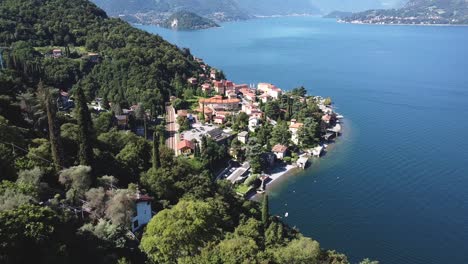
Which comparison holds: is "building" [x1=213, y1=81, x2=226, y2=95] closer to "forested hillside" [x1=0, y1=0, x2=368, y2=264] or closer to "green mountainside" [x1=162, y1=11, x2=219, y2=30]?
"forested hillside" [x1=0, y1=0, x2=368, y2=264]

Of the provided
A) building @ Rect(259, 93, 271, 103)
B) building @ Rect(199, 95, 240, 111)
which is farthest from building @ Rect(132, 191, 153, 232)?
building @ Rect(259, 93, 271, 103)

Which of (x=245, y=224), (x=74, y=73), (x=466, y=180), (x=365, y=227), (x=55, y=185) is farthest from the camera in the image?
(x=74, y=73)

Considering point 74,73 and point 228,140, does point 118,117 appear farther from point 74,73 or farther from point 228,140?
point 74,73

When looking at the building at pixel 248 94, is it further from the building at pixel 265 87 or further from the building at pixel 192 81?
the building at pixel 192 81

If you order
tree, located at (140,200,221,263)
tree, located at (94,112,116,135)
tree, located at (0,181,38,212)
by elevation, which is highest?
tree, located at (0,181,38,212)

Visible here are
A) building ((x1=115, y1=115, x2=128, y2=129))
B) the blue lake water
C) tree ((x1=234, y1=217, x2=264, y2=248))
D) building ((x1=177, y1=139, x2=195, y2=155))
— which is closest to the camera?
tree ((x1=234, y1=217, x2=264, y2=248))

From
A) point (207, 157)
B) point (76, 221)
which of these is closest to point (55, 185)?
point (76, 221)

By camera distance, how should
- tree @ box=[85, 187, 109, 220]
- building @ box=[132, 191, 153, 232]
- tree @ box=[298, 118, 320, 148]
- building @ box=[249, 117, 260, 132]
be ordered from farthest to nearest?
building @ box=[249, 117, 260, 132] < tree @ box=[298, 118, 320, 148] < building @ box=[132, 191, 153, 232] < tree @ box=[85, 187, 109, 220]
